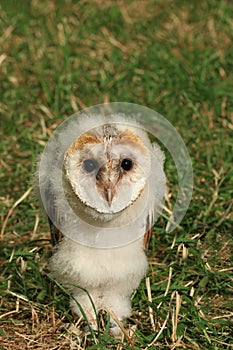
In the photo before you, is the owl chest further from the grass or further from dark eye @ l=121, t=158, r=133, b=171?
dark eye @ l=121, t=158, r=133, b=171

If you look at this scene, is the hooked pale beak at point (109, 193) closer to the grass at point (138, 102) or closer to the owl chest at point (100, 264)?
the owl chest at point (100, 264)

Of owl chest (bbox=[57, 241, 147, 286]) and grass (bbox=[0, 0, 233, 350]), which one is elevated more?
owl chest (bbox=[57, 241, 147, 286])

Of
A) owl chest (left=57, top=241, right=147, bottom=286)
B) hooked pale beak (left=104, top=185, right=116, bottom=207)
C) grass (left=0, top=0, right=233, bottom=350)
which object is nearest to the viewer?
hooked pale beak (left=104, top=185, right=116, bottom=207)

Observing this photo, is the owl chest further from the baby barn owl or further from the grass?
the grass

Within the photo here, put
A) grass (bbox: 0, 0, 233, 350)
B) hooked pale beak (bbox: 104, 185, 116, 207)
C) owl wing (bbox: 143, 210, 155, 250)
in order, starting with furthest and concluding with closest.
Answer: grass (bbox: 0, 0, 233, 350) < owl wing (bbox: 143, 210, 155, 250) < hooked pale beak (bbox: 104, 185, 116, 207)

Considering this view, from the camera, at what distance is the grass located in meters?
3.48

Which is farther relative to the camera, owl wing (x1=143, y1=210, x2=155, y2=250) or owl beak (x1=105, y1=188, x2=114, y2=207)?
owl wing (x1=143, y1=210, x2=155, y2=250)

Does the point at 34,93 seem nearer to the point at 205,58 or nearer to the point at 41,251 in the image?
the point at 205,58

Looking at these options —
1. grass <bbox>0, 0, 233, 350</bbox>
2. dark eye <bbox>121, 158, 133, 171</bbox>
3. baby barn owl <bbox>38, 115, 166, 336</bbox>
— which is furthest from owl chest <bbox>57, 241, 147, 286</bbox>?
dark eye <bbox>121, 158, 133, 171</bbox>

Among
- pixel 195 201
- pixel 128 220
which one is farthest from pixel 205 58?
pixel 128 220

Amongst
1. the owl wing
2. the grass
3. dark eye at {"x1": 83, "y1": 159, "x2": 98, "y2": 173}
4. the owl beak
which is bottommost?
the grass

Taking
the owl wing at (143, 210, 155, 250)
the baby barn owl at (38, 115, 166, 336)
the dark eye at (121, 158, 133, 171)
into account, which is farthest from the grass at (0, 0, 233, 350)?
the dark eye at (121, 158, 133, 171)

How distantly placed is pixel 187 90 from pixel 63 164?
2285 millimetres

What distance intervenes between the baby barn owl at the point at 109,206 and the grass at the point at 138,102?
0.18m
